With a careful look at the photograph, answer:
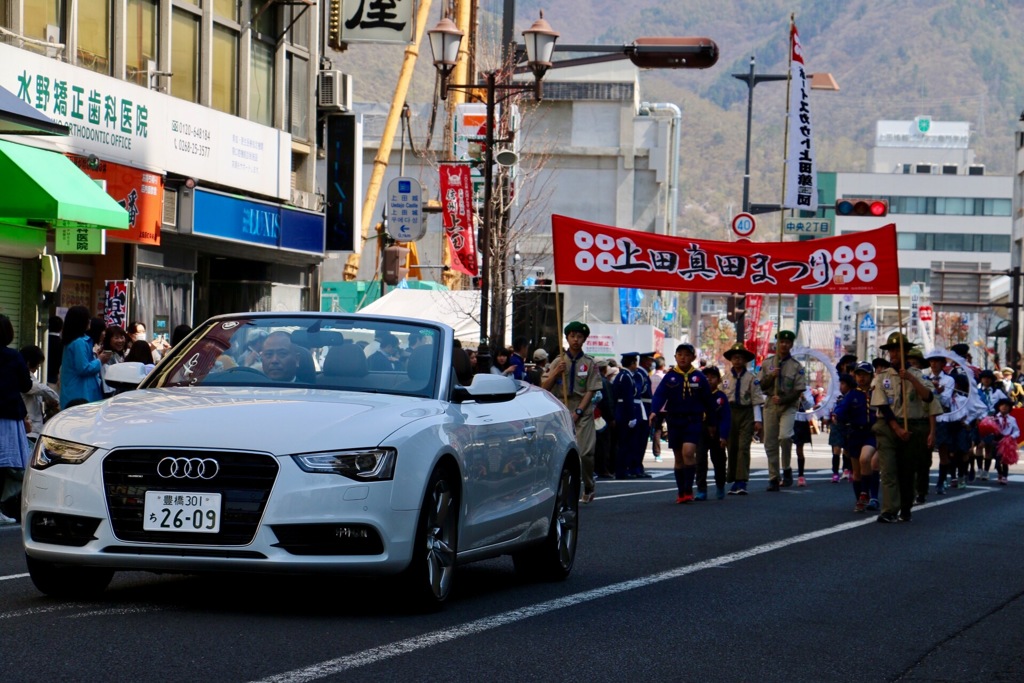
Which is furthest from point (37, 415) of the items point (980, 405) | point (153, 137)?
point (980, 405)

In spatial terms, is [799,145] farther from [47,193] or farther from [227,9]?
[47,193]

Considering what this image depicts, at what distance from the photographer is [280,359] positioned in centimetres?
A: 898

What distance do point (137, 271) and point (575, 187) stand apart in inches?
2203

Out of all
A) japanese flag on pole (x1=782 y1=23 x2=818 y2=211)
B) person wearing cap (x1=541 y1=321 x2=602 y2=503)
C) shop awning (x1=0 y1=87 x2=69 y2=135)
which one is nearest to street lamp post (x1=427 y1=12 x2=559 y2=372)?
person wearing cap (x1=541 y1=321 x2=602 y2=503)

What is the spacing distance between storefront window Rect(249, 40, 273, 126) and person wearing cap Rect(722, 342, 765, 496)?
41.2 ft

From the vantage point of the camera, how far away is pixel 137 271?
26484mm

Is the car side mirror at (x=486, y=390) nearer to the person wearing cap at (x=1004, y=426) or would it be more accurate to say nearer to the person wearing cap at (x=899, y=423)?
the person wearing cap at (x=899, y=423)

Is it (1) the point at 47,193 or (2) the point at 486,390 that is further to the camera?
(1) the point at 47,193

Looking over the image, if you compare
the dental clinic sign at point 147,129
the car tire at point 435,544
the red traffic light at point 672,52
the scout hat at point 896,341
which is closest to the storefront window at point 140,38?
the dental clinic sign at point 147,129

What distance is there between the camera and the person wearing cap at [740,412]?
2200 cm

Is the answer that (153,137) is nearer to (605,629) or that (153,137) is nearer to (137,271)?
(137,271)

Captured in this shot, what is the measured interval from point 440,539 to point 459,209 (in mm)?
23826

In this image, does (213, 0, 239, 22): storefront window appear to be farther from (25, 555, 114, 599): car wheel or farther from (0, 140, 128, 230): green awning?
(25, 555, 114, 599): car wheel

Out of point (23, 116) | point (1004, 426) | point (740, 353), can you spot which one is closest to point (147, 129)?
point (23, 116)
